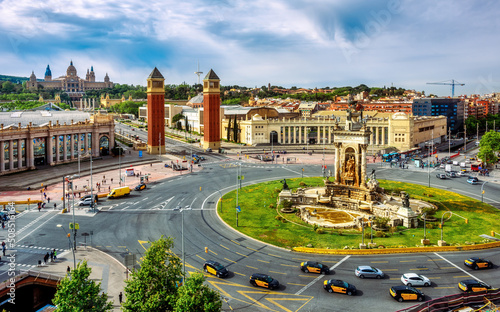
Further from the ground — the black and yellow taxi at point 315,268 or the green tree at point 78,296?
the green tree at point 78,296

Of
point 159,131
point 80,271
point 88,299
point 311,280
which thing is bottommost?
point 311,280

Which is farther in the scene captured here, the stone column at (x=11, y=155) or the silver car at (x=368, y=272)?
the stone column at (x=11, y=155)

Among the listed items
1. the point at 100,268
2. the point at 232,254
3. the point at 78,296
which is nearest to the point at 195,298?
the point at 78,296

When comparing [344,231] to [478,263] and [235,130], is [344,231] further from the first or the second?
[235,130]

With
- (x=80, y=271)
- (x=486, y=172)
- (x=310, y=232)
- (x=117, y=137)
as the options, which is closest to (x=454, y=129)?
(x=486, y=172)

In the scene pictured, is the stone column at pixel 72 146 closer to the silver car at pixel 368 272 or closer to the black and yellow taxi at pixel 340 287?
the black and yellow taxi at pixel 340 287

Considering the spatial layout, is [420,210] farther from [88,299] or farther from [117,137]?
[117,137]

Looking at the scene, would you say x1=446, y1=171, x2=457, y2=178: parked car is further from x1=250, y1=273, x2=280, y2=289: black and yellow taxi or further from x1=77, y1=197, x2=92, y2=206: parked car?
x1=77, y1=197, x2=92, y2=206: parked car

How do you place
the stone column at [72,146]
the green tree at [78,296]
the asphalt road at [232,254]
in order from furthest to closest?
1. the stone column at [72,146]
2. the asphalt road at [232,254]
3. the green tree at [78,296]

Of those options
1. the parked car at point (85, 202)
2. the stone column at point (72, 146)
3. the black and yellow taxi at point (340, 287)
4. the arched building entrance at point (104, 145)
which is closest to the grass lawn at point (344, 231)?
the black and yellow taxi at point (340, 287)
